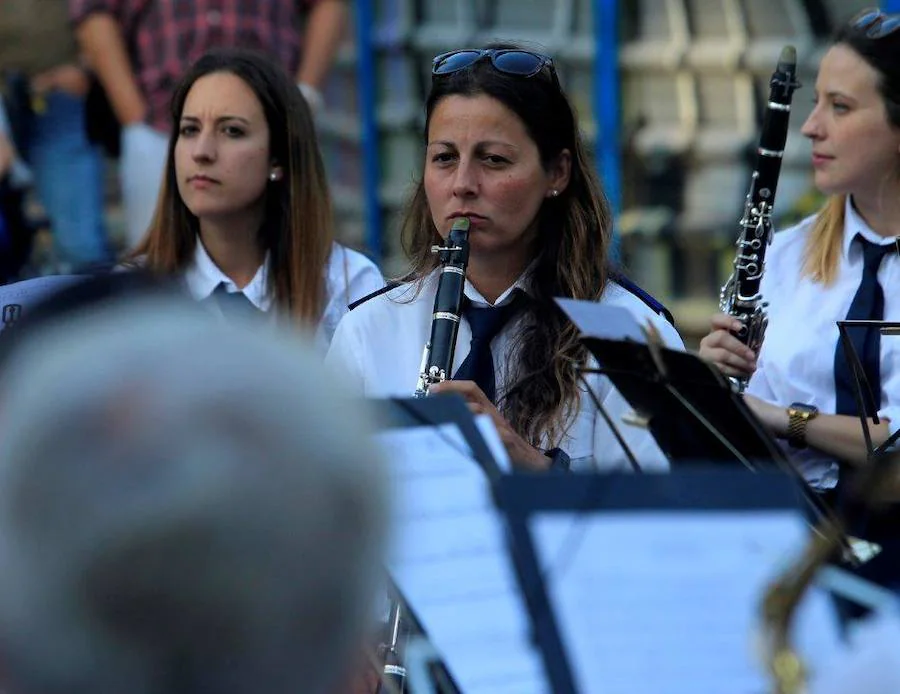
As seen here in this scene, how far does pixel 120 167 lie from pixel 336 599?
541cm

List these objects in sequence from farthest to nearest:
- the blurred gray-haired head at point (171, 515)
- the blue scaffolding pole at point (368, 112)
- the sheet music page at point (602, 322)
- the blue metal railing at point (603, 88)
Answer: the blue scaffolding pole at point (368, 112) < the blue metal railing at point (603, 88) < the sheet music page at point (602, 322) < the blurred gray-haired head at point (171, 515)

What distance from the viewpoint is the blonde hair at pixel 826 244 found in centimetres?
363

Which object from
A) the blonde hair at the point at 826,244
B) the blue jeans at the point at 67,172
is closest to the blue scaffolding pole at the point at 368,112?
the blue jeans at the point at 67,172

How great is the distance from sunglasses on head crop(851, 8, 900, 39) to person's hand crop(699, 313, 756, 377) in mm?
801

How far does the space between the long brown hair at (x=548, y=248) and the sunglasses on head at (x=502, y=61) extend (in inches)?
0.5

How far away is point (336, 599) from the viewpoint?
3.32 feet

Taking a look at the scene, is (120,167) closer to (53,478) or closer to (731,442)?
(731,442)

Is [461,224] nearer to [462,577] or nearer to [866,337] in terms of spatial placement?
[866,337]

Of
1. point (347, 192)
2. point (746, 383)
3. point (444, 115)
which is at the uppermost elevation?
point (444, 115)

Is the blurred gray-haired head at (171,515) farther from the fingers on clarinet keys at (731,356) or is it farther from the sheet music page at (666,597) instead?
the fingers on clarinet keys at (731,356)

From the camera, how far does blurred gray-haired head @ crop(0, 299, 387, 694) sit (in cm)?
95

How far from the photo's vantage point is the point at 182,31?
5668mm

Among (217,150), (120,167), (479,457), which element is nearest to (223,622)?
(479,457)

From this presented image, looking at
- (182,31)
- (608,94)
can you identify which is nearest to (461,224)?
(182,31)
